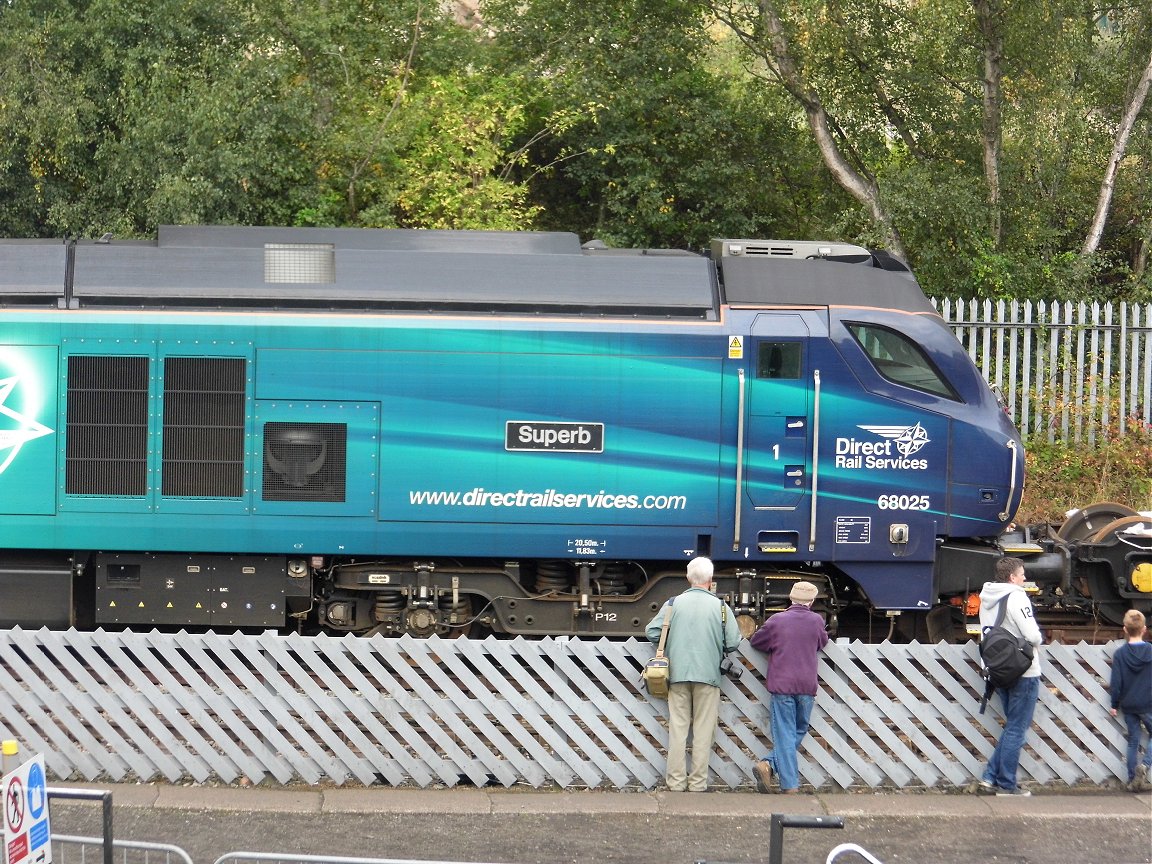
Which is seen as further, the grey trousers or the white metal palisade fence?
the white metal palisade fence

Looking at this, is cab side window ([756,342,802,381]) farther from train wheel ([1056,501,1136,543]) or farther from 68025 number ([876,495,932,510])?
train wheel ([1056,501,1136,543])

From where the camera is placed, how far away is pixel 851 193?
20.5 m

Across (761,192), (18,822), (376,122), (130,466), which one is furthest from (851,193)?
(18,822)

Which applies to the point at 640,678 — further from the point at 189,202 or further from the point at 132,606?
the point at 189,202

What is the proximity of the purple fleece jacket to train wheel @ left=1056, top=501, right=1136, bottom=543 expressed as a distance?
15.2 feet

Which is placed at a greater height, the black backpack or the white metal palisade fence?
the white metal palisade fence

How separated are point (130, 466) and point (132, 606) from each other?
3.81 feet

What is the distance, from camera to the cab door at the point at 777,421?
1091 centimetres

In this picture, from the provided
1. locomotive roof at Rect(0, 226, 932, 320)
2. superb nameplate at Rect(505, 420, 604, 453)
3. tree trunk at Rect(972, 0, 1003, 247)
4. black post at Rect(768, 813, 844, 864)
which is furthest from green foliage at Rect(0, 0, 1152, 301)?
black post at Rect(768, 813, 844, 864)

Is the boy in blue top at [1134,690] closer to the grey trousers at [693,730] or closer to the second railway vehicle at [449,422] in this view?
the second railway vehicle at [449,422]

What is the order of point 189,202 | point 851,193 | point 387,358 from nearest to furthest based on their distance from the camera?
point 387,358 → point 189,202 → point 851,193

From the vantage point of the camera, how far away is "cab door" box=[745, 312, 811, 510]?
35.8ft

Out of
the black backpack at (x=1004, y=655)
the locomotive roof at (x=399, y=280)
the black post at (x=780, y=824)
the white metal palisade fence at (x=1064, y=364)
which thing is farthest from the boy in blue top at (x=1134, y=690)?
the white metal palisade fence at (x=1064, y=364)

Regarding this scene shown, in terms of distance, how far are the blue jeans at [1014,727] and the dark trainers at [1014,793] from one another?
3 cm
